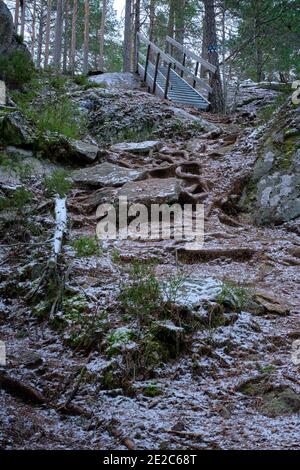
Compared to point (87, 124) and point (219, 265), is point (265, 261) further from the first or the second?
point (87, 124)

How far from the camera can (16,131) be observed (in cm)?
855

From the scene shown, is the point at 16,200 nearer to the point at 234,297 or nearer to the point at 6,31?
Result: the point at 234,297

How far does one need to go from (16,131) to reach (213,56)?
922 centimetres

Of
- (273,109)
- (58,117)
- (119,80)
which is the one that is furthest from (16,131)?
(119,80)

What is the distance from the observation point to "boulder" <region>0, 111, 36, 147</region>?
839 centimetres

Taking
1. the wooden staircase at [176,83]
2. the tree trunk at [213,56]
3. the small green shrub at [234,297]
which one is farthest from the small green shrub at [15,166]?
the tree trunk at [213,56]

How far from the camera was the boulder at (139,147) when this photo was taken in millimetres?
10938

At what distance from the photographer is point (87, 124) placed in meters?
12.4

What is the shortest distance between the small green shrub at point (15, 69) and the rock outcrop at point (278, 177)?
286 inches

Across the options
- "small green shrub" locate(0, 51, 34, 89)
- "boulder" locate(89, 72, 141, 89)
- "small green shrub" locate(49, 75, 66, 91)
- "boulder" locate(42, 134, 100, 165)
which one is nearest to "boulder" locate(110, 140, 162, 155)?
"boulder" locate(42, 134, 100, 165)

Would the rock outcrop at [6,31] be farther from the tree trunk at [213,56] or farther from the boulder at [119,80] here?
the tree trunk at [213,56]

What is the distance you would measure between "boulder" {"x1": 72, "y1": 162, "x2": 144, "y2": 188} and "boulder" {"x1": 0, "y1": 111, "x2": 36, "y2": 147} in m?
1.14


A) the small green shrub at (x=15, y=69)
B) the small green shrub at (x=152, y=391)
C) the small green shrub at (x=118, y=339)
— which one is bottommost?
the small green shrub at (x=152, y=391)
